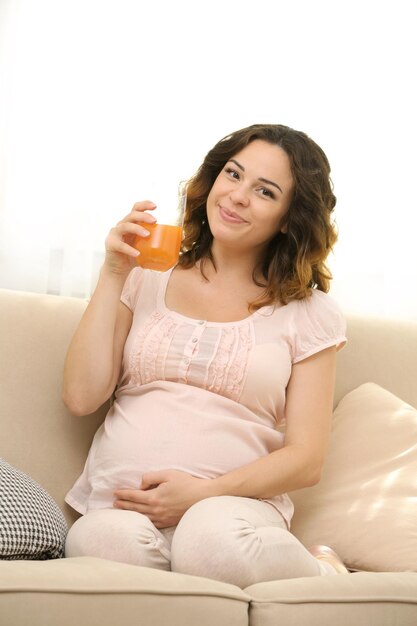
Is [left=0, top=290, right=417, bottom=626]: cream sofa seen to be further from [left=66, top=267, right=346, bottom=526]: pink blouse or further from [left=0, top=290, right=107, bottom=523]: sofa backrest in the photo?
[left=66, top=267, right=346, bottom=526]: pink blouse

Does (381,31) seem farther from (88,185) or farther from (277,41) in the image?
(88,185)

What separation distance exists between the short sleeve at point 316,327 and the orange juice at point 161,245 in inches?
14.1

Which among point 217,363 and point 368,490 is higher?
point 217,363

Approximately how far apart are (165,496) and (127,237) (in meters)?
0.59

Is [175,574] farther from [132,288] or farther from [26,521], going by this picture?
[132,288]

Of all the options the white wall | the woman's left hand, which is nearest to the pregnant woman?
the woman's left hand

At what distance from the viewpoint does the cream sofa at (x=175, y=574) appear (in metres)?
1.32

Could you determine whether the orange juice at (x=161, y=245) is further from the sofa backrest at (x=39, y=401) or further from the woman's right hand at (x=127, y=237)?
the sofa backrest at (x=39, y=401)

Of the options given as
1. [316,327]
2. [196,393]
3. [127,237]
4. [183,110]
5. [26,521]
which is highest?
[183,110]

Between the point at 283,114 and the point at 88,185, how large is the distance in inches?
27.3

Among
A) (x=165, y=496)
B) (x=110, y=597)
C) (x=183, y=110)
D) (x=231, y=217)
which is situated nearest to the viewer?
(x=110, y=597)

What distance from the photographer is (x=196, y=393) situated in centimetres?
192

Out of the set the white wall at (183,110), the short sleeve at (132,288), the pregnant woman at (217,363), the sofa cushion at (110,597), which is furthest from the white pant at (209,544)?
the white wall at (183,110)

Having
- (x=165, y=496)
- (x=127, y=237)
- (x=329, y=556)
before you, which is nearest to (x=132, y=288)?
(x=127, y=237)
